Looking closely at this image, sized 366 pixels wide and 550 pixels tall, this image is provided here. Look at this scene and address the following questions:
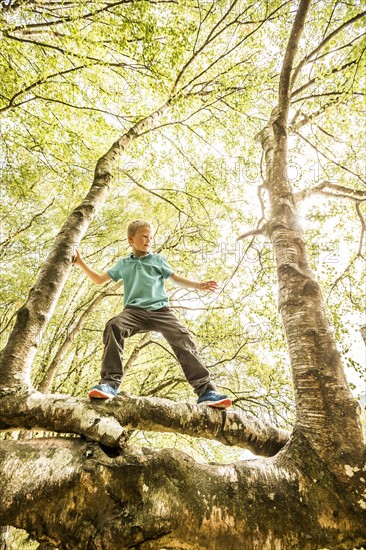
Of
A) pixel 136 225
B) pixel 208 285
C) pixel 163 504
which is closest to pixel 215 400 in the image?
pixel 163 504

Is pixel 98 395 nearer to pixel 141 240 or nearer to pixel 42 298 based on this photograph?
pixel 42 298

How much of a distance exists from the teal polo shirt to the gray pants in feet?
0.35

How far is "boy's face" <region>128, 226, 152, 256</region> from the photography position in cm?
317

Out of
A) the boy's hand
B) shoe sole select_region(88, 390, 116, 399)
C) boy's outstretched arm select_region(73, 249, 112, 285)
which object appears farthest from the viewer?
the boy's hand

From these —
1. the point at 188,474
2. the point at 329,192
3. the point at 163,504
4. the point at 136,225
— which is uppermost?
the point at 329,192

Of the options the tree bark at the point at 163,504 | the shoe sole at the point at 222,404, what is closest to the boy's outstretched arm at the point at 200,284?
the shoe sole at the point at 222,404

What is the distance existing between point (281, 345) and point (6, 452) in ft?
14.2

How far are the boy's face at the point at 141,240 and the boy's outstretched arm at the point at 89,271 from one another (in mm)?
503

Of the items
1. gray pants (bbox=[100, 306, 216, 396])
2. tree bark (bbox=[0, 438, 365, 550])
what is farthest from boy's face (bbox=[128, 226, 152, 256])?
tree bark (bbox=[0, 438, 365, 550])

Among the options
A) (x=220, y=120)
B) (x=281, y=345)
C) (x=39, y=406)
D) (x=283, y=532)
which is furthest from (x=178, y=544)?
(x=220, y=120)

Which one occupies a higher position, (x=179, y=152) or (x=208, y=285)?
(x=179, y=152)

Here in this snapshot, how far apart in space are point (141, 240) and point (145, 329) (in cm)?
110

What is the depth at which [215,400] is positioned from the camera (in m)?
2.09

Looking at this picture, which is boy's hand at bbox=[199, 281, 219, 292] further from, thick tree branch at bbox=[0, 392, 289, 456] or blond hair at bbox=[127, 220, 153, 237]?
thick tree branch at bbox=[0, 392, 289, 456]
